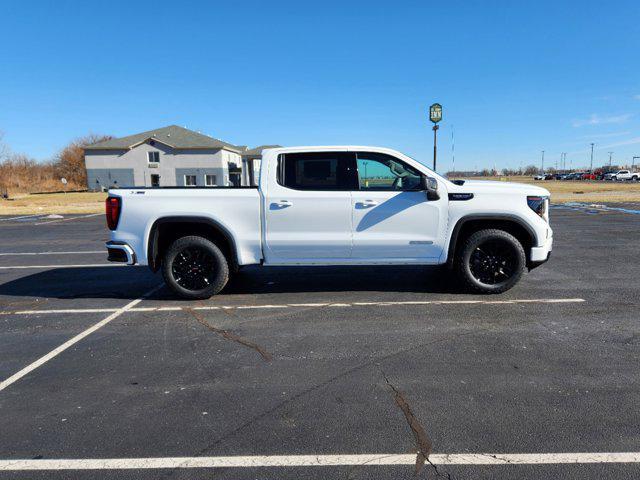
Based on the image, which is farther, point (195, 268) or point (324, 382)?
point (195, 268)

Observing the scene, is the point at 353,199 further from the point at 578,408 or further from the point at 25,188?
the point at 25,188

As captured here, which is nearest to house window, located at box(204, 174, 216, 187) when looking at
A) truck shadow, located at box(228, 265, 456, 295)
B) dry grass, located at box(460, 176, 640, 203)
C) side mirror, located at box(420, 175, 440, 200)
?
dry grass, located at box(460, 176, 640, 203)

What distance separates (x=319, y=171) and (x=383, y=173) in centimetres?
87

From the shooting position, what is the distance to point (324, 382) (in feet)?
11.6

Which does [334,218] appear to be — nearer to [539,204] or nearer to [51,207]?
[539,204]

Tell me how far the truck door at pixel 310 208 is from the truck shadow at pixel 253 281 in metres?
0.91

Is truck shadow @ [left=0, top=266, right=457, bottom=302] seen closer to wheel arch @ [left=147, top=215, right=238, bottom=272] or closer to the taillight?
wheel arch @ [left=147, top=215, right=238, bottom=272]

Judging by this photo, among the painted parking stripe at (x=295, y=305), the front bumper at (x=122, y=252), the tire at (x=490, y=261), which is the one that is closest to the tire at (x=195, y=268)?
the painted parking stripe at (x=295, y=305)

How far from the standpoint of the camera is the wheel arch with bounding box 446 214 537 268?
5.79 meters

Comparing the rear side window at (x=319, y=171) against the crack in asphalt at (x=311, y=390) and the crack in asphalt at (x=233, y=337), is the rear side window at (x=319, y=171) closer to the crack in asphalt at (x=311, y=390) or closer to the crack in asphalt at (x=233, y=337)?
the crack in asphalt at (x=233, y=337)

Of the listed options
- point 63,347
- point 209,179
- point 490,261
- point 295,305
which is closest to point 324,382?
point 295,305

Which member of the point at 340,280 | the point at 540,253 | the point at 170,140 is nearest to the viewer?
the point at 540,253

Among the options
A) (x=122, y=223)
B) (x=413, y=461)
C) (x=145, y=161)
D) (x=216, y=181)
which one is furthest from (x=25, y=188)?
(x=413, y=461)

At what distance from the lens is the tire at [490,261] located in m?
5.83
